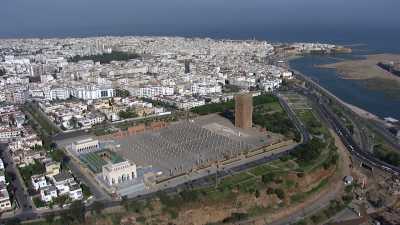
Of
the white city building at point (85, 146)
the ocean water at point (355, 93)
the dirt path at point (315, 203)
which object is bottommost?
the dirt path at point (315, 203)

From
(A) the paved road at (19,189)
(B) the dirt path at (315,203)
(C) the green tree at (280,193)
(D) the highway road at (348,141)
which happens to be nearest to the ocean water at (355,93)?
(D) the highway road at (348,141)

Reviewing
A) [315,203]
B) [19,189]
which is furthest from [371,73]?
[19,189]

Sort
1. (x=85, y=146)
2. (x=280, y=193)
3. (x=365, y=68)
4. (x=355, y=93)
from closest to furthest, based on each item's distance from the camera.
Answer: (x=280, y=193)
(x=85, y=146)
(x=355, y=93)
(x=365, y=68)

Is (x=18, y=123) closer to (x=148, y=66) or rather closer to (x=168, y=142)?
(x=168, y=142)

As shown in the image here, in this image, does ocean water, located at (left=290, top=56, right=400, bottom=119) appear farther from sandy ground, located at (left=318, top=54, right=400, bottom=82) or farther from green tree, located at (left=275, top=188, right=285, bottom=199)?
green tree, located at (left=275, top=188, right=285, bottom=199)

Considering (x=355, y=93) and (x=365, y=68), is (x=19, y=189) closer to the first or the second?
(x=355, y=93)

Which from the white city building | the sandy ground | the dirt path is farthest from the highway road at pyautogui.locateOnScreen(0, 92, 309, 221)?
the sandy ground

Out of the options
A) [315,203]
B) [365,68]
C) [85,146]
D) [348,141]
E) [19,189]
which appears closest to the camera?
[315,203]

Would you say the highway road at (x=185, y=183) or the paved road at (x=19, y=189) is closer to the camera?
the highway road at (x=185, y=183)

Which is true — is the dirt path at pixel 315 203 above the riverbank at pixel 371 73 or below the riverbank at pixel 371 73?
below

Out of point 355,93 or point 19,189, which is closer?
point 19,189

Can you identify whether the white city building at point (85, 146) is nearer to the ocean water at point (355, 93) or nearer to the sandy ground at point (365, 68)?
the ocean water at point (355, 93)

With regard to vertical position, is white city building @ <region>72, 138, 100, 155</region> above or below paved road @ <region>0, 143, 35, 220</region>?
above

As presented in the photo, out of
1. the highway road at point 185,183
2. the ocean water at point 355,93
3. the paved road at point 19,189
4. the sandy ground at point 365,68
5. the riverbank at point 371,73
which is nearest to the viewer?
the highway road at point 185,183
